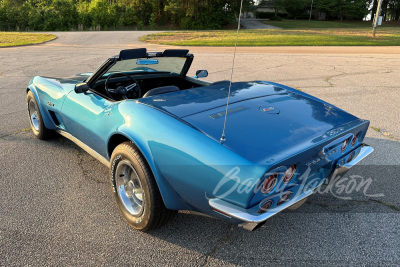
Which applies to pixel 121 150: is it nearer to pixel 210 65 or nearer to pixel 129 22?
pixel 210 65

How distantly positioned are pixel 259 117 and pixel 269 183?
2.18ft

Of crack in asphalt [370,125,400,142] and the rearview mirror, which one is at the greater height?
the rearview mirror

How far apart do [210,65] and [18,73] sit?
5.95 meters

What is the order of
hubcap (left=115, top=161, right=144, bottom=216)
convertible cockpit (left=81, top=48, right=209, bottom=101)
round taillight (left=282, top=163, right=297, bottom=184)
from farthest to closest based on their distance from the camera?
convertible cockpit (left=81, top=48, right=209, bottom=101), hubcap (left=115, top=161, right=144, bottom=216), round taillight (left=282, top=163, right=297, bottom=184)

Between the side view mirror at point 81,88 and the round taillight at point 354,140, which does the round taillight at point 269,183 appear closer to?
the round taillight at point 354,140

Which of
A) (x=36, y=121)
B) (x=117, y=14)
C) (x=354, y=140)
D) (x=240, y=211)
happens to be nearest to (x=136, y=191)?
(x=240, y=211)

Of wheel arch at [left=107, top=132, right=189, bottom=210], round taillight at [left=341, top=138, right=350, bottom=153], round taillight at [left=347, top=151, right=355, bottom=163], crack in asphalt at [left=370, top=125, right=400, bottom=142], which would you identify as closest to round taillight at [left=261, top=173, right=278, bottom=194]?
wheel arch at [left=107, top=132, right=189, bottom=210]

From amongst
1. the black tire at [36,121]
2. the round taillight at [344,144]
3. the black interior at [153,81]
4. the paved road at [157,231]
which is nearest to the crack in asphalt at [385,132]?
the paved road at [157,231]

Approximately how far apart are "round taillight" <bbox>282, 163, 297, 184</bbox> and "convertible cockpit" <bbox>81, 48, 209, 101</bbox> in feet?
4.73

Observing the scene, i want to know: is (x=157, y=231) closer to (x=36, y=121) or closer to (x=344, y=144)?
(x=344, y=144)

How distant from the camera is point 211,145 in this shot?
204cm

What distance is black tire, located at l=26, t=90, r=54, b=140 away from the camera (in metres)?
4.03

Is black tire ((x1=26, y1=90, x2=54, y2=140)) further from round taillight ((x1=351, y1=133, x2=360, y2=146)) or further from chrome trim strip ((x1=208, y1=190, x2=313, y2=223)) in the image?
round taillight ((x1=351, y1=133, x2=360, y2=146))

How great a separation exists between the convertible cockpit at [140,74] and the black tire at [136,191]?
68 cm
